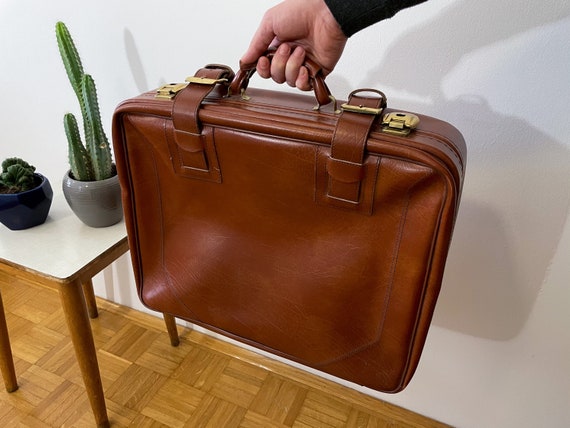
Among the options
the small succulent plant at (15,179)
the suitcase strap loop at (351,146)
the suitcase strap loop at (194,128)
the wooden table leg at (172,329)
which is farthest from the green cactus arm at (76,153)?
the suitcase strap loop at (351,146)

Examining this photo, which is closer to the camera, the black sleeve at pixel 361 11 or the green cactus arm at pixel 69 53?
the black sleeve at pixel 361 11

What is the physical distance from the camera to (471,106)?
72 centimetres

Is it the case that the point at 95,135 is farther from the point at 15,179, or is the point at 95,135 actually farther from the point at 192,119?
the point at 192,119

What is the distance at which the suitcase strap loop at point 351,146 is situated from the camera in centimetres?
52

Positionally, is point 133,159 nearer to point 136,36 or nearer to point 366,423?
point 136,36

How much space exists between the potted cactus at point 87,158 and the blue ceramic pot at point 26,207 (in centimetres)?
7

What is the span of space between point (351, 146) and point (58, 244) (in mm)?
684

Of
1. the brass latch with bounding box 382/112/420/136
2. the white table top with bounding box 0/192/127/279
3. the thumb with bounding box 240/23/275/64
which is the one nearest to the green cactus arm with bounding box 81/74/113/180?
the white table top with bounding box 0/192/127/279

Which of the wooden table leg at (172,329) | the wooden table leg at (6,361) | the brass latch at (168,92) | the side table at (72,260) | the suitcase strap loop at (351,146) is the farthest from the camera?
the wooden table leg at (172,329)

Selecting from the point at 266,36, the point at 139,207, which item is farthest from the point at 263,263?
the point at 266,36

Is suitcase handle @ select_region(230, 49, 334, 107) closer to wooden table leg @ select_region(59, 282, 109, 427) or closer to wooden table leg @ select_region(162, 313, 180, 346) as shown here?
wooden table leg @ select_region(59, 282, 109, 427)

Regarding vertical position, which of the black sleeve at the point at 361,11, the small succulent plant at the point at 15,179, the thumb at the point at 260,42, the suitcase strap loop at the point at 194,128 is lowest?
the small succulent plant at the point at 15,179

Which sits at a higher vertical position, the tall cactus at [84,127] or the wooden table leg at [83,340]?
the tall cactus at [84,127]

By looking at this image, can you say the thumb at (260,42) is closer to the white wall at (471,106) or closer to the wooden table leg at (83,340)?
the white wall at (471,106)
